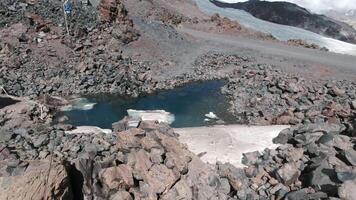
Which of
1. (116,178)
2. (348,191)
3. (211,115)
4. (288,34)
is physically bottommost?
(211,115)

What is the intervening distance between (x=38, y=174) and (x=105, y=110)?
16.4 m

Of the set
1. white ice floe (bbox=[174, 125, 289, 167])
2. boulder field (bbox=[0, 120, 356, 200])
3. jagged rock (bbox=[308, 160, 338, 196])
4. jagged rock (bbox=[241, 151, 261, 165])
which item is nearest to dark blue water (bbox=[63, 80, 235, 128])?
white ice floe (bbox=[174, 125, 289, 167])

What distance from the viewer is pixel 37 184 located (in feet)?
36.6

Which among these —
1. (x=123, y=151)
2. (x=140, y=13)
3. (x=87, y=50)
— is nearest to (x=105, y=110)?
(x=87, y=50)

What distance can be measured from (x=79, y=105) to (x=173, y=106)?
601 centimetres

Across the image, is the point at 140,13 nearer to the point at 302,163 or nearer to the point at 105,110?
the point at 105,110

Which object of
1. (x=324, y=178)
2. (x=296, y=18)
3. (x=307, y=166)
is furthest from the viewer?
(x=296, y=18)

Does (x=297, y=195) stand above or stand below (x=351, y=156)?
below

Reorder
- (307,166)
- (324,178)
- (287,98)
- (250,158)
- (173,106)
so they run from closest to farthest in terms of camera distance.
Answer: (324,178)
(307,166)
(250,158)
(287,98)
(173,106)

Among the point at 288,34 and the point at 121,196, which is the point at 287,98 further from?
the point at 288,34

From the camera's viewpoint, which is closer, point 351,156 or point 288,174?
point 351,156

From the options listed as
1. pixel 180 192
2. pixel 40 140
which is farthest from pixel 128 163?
pixel 40 140

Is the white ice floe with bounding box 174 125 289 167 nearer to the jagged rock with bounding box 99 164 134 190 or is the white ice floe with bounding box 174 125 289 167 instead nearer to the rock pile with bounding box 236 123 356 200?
the rock pile with bounding box 236 123 356 200

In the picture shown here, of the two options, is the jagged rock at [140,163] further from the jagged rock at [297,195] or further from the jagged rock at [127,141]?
the jagged rock at [297,195]
